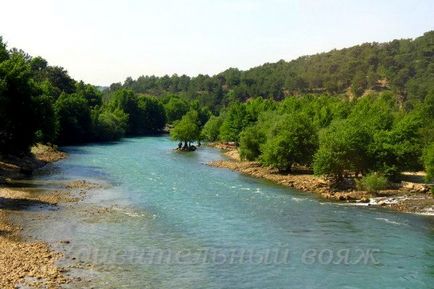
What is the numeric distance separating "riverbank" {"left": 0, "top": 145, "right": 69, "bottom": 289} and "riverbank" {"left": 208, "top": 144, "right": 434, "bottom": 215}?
26958mm

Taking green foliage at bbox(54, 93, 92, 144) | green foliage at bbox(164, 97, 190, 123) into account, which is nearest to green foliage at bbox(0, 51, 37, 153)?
green foliage at bbox(54, 93, 92, 144)

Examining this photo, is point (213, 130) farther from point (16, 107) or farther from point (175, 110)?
point (16, 107)

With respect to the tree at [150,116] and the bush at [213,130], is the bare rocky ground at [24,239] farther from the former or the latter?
the tree at [150,116]


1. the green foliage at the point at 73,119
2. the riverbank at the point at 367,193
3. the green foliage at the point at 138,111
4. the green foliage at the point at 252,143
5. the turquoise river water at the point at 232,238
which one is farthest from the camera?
the green foliage at the point at 138,111

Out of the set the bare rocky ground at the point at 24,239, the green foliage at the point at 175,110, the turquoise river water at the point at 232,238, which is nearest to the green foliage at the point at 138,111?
the green foliage at the point at 175,110

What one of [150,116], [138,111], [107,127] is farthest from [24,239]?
[150,116]

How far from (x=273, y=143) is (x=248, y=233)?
107ft

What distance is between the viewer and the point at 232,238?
3725 cm

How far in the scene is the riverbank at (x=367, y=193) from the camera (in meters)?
50.4

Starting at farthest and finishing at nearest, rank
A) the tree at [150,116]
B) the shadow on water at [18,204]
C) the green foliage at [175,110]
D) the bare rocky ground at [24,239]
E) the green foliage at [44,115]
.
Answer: the green foliage at [175,110] < the tree at [150,116] < the green foliage at [44,115] < the shadow on water at [18,204] < the bare rocky ground at [24,239]

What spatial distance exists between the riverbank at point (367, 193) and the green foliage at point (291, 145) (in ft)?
6.35

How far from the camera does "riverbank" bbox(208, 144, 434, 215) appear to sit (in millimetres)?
50406

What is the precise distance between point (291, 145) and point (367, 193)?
1592 cm

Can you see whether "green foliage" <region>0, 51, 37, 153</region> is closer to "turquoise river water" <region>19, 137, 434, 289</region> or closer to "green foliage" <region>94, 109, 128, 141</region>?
"turquoise river water" <region>19, 137, 434, 289</region>
